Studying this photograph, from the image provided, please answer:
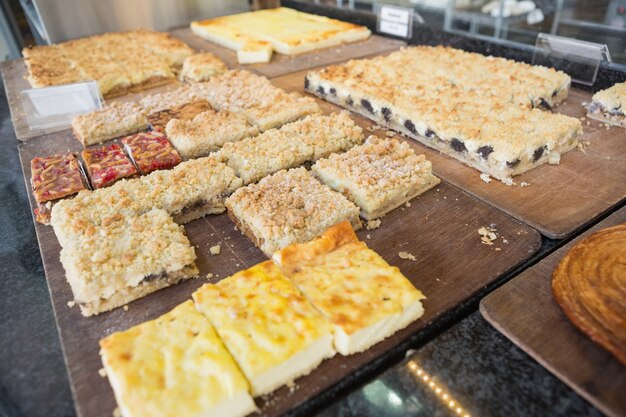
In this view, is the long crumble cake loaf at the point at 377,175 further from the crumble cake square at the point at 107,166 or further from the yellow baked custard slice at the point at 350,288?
the crumble cake square at the point at 107,166

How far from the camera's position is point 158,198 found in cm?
315

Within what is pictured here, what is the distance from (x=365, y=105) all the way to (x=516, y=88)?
5.03 ft

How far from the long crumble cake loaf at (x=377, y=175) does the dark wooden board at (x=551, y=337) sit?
1.01 m

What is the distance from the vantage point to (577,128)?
12.6 feet

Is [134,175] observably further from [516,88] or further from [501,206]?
[516,88]

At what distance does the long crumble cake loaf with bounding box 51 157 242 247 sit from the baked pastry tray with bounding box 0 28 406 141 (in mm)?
2442

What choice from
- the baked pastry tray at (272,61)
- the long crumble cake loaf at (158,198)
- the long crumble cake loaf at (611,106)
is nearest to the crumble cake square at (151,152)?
the long crumble cake loaf at (158,198)

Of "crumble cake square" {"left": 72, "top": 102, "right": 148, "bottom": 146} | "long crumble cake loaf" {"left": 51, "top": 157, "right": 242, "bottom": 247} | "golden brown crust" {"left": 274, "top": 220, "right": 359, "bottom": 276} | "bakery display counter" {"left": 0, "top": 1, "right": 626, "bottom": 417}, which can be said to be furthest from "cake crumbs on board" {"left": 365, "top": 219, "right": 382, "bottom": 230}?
"crumble cake square" {"left": 72, "top": 102, "right": 148, "bottom": 146}

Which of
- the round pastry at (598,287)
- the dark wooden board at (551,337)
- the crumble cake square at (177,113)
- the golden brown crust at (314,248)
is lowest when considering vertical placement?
the dark wooden board at (551,337)

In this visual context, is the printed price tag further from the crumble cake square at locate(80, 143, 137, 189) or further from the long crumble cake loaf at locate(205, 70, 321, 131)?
the crumble cake square at locate(80, 143, 137, 189)

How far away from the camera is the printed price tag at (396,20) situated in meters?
6.41

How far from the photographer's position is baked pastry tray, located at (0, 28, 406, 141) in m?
5.53

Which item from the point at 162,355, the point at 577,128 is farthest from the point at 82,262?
the point at 577,128

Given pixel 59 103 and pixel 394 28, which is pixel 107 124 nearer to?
pixel 59 103
